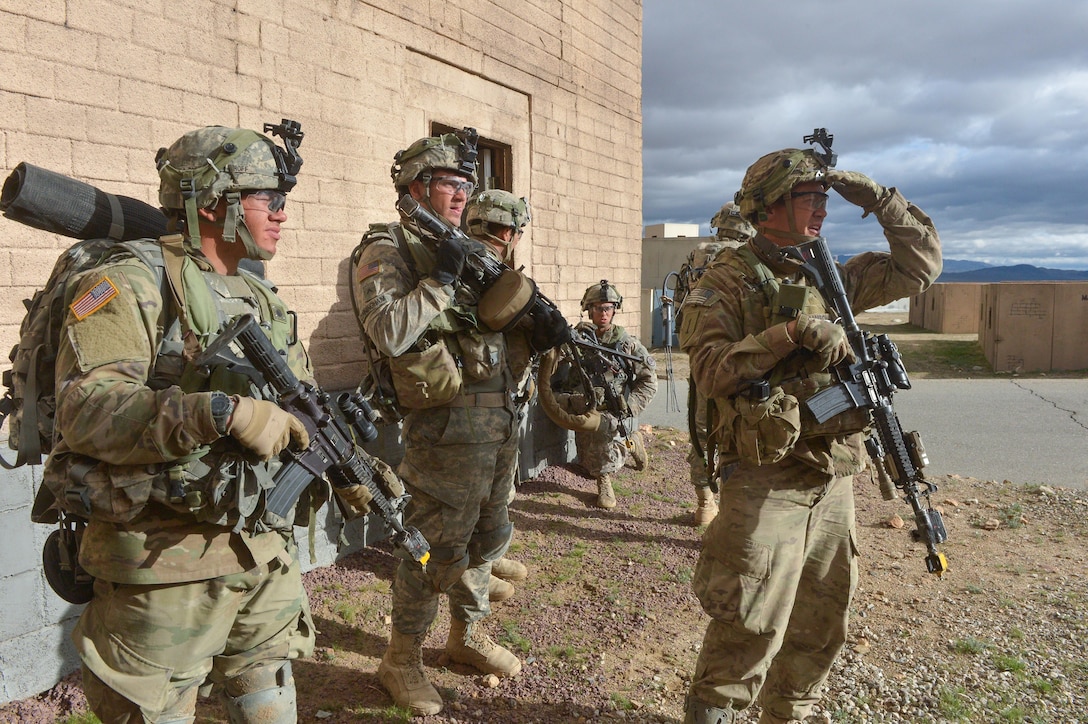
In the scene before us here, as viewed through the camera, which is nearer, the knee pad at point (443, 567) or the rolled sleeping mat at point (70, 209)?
the rolled sleeping mat at point (70, 209)

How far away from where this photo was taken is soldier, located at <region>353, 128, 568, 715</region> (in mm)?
3061

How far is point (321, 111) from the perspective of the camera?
469 centimetres

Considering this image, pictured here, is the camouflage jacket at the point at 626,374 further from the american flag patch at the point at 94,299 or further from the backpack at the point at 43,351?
the american flag patch at the point at 94,299

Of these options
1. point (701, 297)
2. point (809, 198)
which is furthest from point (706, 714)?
point (809, 198)

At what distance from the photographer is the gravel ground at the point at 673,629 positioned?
3160mm

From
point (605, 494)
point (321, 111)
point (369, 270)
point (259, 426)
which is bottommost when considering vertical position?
point (605, 494)

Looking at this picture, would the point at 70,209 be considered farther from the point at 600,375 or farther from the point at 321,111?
the point at 600,375

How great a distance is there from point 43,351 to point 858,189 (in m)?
2.87

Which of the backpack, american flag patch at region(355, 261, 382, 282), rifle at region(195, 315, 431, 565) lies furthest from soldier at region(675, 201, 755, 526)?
the backpack

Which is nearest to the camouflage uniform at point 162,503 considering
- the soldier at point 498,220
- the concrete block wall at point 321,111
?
the concrete block wall at point 321,111

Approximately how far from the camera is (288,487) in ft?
6.89

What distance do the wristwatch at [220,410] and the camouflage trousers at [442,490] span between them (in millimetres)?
1475

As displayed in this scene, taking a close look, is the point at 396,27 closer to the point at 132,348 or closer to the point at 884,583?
the point at 132,348

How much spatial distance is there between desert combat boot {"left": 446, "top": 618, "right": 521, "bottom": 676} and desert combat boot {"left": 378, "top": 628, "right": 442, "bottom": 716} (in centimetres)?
28
